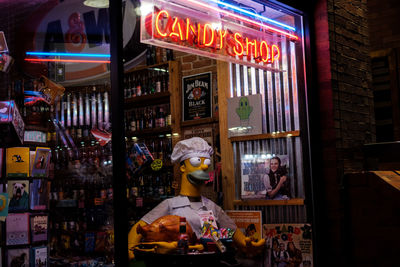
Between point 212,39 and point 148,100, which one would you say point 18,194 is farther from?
point 148,100

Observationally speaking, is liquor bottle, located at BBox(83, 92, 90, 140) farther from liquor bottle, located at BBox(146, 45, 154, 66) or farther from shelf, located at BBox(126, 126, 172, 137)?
liquor bottle, located at BBox(146, 45, 154, 66)

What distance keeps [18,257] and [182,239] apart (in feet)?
3.76

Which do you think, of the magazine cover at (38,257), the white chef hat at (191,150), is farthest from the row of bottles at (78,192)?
the white chef hat at (191,150)

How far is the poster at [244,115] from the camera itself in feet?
15.5

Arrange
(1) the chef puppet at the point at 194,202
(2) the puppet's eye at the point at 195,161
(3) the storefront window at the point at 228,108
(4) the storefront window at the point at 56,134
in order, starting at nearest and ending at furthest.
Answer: (4) the storefront window at the point at 56,134 → (3) the storefront window at the point at 228,108 → (1) the chef puppet at the point at 194,202 → (2) the puppet's eye at the point at 195,161

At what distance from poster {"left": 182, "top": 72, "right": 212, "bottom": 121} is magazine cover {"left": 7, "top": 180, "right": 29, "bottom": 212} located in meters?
2.43

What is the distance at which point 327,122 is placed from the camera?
167 inches

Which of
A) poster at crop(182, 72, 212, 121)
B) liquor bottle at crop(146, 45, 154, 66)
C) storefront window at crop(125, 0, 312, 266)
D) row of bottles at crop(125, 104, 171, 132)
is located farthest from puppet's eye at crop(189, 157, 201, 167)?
liquor bottle at crop(146, 45, 154, 66)

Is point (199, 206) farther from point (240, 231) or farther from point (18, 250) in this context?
point (18, 250)

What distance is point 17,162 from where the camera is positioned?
3.57 meters

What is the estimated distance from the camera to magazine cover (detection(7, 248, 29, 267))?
3.45 meters

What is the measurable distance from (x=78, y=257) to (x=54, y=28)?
1869mm

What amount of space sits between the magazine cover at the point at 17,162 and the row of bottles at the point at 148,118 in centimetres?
209

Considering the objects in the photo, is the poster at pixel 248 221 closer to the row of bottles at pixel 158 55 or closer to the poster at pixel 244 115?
the poster at pixel 244 115
